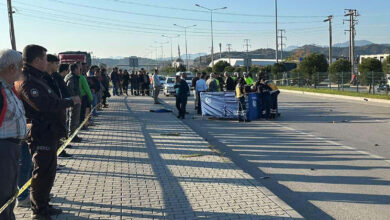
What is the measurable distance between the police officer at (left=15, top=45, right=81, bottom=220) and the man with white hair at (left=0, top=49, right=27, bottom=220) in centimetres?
97

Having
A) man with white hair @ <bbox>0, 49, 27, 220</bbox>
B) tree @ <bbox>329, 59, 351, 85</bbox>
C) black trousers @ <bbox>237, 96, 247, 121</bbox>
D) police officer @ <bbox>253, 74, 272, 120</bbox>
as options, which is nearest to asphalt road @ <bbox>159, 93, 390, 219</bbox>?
black trousers @ <bbox>237, 96, 247, 121</bbox>

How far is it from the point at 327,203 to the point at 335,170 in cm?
197

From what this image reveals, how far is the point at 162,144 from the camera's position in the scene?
1019 cm

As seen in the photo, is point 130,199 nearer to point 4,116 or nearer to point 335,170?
point 4,116

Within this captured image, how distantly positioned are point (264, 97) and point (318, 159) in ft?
24.3

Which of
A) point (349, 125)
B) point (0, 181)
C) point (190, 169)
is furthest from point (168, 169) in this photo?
point (349, 125)

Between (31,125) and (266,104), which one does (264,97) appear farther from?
(31,125)

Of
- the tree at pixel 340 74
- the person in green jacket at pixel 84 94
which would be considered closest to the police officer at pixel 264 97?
the person in green jacket at pixel 84 94

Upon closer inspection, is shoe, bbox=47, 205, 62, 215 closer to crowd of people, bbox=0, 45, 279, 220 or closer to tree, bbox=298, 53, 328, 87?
crowd of people, bbox=0, 45, 279, 220

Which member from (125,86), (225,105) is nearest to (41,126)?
(225,105)

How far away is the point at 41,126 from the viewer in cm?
470

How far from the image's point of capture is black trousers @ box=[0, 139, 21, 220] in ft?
10.8

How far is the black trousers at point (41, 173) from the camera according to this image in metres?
4.70

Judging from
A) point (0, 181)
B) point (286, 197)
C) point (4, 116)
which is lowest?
point (286, 197)
